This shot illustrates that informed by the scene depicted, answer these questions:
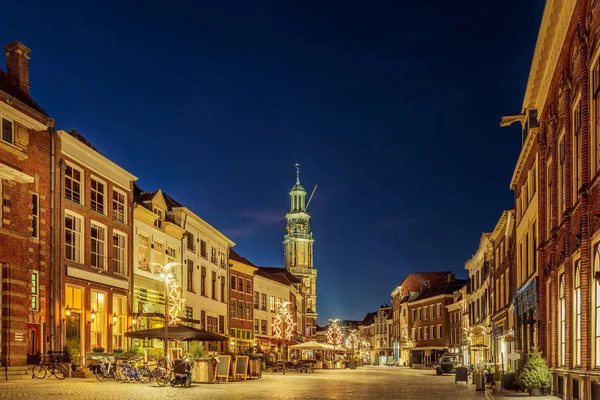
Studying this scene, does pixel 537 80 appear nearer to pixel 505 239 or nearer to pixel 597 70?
pixel 597 70

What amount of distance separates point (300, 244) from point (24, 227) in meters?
118

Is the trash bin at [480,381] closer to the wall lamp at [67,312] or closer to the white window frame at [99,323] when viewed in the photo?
the wall lamp at [67,312]

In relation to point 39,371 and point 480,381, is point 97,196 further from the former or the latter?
point 480,381

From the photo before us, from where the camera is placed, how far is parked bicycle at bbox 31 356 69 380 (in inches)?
1146

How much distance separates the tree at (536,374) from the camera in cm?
2281

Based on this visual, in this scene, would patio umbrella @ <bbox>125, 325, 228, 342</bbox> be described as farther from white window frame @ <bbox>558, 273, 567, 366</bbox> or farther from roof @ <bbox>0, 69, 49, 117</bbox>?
white window frame @ <bbox>558, 273, 567, 366</bbox>

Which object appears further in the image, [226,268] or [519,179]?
[226,268]

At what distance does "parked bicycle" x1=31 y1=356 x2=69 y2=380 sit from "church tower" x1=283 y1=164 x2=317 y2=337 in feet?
381

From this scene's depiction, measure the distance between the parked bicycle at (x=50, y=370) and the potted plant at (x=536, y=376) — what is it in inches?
676

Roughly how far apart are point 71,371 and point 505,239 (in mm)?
26310

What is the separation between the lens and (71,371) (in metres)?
30.8

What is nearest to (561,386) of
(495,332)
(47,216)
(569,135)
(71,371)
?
(569,135)

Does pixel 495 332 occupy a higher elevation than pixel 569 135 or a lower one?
lower

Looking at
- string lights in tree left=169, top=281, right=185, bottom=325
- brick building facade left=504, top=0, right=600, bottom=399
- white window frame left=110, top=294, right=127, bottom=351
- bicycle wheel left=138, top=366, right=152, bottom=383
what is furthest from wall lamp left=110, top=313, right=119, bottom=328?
brick building facade left=504, top=0, right=600, bottom=399
